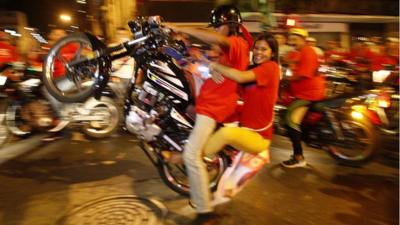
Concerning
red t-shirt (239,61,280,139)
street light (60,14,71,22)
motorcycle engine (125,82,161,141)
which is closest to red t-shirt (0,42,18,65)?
motorcycle engine (125,82,161,141)

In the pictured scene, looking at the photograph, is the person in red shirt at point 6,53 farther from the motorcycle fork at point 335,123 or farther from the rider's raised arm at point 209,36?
the motorcycle fork at point 335,123

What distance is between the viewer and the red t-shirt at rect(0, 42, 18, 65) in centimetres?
684

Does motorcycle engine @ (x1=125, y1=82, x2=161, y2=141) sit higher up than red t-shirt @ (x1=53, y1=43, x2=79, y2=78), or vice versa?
red t-shirt @ (x1=53, y1=43, x2=79, y2=78)

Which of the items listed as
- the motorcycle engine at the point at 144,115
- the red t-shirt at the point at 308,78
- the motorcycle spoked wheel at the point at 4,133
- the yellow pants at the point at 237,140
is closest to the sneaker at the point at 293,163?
the red t-shirt at the point at 308,78

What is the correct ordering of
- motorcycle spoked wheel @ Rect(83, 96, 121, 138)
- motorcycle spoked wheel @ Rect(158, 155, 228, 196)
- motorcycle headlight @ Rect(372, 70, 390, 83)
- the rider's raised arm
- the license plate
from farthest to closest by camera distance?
1. motorcycle headlight @ Rect(372, 70, 390, 83)
2. motorcycle spoked wheel @ Rect(83, 96, 121, 138)
3. the license plate
4. motorcycle spoked wheel @ Rect(158, 155, 228, 196)
5. the rider's raised arm

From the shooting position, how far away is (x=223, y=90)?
13.2 feet

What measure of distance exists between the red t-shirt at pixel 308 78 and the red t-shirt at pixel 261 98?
1.76 meters

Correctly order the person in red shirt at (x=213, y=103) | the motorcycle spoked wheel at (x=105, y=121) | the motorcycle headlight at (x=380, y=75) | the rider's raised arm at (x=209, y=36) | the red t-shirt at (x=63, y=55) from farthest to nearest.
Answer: the motorcycle headlight at (x=380, y=75) → the motorcycle spoked wheel at (x=105, y=121) → the red t-shirt at (x=63, y=55) → the person in red shirt at (x=213, y=103) → the rider's raised arm at (x=209, y=36)

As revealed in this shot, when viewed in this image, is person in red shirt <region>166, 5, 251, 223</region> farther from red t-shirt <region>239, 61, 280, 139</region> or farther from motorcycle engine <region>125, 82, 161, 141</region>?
motorcycle engine <region>125, 82, 161, 141</region>

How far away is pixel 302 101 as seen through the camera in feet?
19.1

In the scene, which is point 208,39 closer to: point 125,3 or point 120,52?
point 120,52

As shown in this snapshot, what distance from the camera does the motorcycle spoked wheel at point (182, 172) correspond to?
4598 millimetres

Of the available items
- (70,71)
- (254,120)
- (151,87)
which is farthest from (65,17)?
(254,120)

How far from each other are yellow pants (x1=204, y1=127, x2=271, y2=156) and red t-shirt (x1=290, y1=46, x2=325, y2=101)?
1.90 meters
